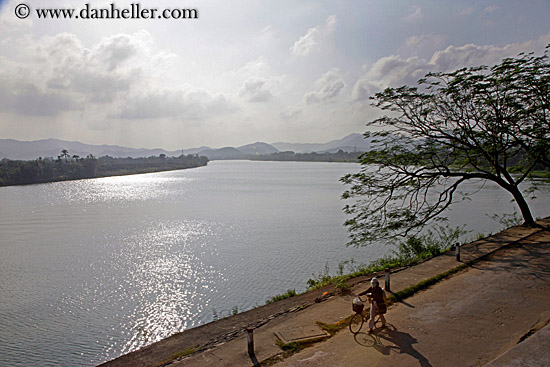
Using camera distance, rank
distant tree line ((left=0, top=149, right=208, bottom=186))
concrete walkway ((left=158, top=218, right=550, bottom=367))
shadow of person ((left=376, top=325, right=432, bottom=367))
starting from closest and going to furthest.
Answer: shadow of person ((left=376, top=325, right=432, bottom=367)) < concrete walkway ((left=158, top=218, right=550, bottom=367)) < distant tree line ((left=0, top=149, right=208, bottom=186))

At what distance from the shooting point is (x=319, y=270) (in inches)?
608

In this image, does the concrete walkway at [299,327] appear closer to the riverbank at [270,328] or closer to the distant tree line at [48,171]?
the riverbank at [270,328]

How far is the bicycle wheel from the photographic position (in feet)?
21.1

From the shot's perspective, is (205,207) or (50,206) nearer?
(205,207)

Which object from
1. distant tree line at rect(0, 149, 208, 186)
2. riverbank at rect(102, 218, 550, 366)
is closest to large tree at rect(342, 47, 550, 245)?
riverbank at rect(102, 218, 550, 366)

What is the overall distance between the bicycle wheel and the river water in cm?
594

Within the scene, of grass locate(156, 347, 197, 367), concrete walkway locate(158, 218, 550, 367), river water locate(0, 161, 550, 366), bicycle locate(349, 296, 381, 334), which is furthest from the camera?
river water locate(0, 161, 550, 366)

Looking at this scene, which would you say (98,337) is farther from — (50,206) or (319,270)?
(50,206)

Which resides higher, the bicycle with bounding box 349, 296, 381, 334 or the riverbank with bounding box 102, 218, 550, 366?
the bicycle with bounding box 349, 296, 381, 334

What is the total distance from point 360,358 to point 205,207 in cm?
3157

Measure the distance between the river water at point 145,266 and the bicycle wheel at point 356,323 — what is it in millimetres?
5940

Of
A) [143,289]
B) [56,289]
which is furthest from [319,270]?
[56,289]

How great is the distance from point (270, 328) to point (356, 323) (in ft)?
5.31

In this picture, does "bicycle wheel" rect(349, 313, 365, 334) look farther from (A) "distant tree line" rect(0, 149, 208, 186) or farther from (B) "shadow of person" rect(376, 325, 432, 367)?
(A) "distant tree line" rect(0, 149, 208, 186)
